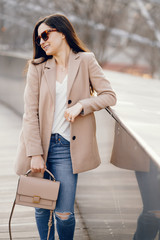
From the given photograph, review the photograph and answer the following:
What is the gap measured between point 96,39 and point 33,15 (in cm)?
365

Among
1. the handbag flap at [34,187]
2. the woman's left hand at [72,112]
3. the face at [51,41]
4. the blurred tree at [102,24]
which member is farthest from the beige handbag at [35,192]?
the blurred tree at [102,24]

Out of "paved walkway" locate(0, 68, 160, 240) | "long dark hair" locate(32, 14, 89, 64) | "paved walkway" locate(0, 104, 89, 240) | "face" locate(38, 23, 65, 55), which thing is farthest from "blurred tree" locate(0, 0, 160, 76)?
"face" locate(38, 23, 65, 55)

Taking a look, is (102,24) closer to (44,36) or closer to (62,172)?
(44,36)

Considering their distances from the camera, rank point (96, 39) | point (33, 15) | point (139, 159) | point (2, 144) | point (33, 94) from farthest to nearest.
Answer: point (33, 15) < point (96, 39) < point (2, 144) < point (33, 94) < point (139, 159)

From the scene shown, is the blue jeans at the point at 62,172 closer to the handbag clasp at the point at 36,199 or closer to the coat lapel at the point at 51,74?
the handbag clasp at the point at 36,199

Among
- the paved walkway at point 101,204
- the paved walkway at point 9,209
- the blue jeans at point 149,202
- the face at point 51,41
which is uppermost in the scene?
the face at point 51,41

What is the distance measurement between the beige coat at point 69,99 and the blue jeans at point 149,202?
32.6 inches

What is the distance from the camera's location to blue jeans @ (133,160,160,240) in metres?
1.75

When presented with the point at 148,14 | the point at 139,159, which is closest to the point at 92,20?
the point at 148,14

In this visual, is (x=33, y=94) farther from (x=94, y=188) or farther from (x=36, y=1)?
(x=36, y=1)

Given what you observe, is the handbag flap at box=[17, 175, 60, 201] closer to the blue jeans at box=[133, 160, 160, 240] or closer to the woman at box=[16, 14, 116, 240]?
the woman at box=[16, 14, 116, 240]

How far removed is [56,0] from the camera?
1555 cm

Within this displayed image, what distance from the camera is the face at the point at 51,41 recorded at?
2.77 metres

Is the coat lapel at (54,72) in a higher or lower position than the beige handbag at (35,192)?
higher
